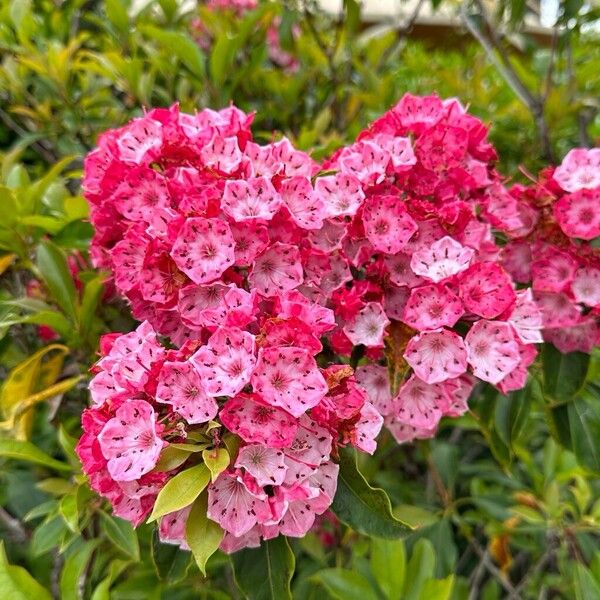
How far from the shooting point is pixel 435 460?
2088mm

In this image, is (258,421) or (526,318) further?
(526,318)

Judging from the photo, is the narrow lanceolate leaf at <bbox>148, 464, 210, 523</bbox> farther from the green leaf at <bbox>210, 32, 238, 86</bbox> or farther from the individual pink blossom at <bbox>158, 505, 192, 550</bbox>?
the green leaf at <bbox>210, 32, 238, 86</bbox>

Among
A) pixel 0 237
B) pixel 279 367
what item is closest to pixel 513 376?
pixel 279 367

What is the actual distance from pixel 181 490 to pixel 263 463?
11 cm

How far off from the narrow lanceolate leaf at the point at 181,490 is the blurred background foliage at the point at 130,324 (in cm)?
26

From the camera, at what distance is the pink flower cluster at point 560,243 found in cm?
123

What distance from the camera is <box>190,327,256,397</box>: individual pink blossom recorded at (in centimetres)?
86

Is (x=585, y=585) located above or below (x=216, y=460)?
Result: below

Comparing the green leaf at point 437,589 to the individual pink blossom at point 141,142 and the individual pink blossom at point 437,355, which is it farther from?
the individual pink blossom at point 141,142

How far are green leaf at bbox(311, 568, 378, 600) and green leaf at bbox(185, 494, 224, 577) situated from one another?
0.59 m

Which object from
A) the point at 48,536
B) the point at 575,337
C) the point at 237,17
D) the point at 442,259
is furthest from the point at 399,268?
the point at 237,17

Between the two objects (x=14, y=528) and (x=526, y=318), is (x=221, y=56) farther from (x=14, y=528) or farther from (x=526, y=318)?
(x=14, y=528)

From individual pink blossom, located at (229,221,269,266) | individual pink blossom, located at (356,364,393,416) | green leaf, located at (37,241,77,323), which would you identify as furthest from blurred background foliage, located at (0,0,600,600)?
individual pink blossom, located at (229,221,269,266)

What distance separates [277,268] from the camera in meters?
1.05
